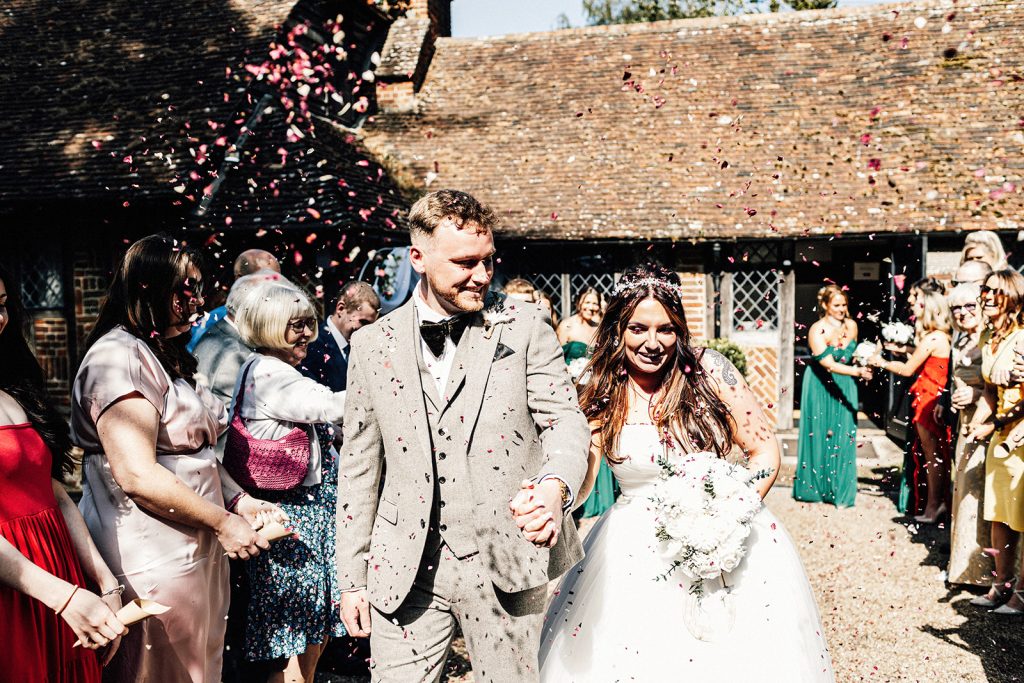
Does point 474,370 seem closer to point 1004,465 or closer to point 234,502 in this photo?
point 234,502

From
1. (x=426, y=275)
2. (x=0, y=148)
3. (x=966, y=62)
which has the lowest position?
(x=426, y=275)

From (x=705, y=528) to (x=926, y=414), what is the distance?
6.07m

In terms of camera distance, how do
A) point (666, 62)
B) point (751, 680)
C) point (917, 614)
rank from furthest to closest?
point (666, 62) < point (917, 614) < point (751, 680)

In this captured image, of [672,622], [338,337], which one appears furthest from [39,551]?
[338,337]

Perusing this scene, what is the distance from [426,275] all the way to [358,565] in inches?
40.9

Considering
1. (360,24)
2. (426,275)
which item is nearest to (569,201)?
(360,24)

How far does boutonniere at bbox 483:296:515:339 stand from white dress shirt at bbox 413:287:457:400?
0.43 feet

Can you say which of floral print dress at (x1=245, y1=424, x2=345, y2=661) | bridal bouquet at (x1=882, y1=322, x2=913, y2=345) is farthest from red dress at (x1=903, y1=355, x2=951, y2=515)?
floral print dress at (x1=245, y1=424, x2=345, y2=661)

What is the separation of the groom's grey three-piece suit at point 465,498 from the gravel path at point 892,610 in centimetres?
95

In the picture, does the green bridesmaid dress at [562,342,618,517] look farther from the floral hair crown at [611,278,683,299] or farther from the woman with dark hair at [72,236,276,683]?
the woman with dark hair at [72,236,276,683]

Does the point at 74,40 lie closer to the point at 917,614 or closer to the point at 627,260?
the point at 627,260

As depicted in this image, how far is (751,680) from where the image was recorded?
3.04 m

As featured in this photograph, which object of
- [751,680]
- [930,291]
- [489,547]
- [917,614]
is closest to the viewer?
[489,547]

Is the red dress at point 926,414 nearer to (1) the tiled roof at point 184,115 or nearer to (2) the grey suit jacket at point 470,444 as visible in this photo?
(2) the grey suit jacket at point 470,444
